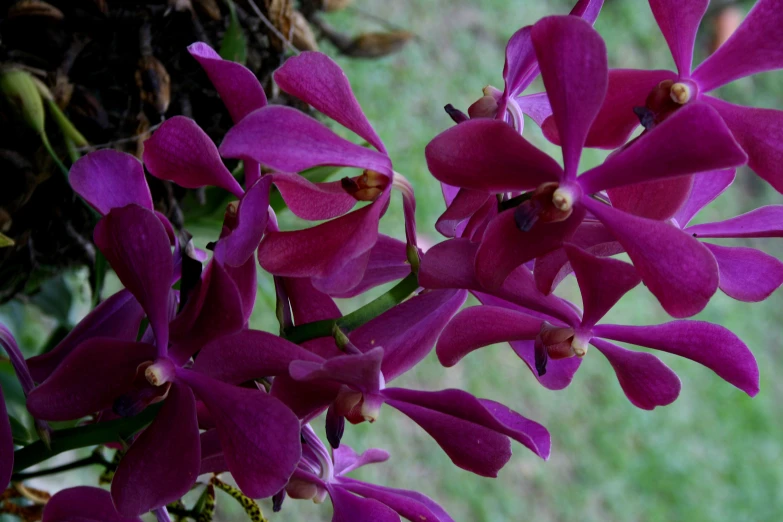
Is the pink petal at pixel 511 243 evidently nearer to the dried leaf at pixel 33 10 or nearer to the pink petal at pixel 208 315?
the pink petal at pixel 208 315

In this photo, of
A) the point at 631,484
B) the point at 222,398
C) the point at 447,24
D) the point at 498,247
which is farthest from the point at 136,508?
the point at 447,24

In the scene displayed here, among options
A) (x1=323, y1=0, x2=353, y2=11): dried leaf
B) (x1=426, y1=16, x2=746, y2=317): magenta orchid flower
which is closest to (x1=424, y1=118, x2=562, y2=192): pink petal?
(x1=426, y1=16, x2=746, y2=317): magenta orchid flower

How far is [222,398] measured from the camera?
0.30 metres

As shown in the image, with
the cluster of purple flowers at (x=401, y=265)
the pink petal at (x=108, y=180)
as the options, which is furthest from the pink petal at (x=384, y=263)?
the pink petal at (x=108, y=180)

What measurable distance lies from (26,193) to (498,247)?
33cm

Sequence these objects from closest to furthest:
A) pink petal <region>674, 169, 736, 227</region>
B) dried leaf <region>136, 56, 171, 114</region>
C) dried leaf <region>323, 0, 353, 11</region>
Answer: pink petal <region>674, 169, 736, 227</region>, dried leaf <region>136, 56, 171, 114</region>, dried leaf <region>323, 0, 353, 11</region>

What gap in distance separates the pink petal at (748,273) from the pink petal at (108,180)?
0.84 feet

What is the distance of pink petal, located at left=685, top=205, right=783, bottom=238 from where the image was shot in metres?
0.33

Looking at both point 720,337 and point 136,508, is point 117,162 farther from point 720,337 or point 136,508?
point 720,337

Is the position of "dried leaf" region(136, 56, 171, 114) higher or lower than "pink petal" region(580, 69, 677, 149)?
lower

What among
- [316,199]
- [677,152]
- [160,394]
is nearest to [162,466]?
[160,394]

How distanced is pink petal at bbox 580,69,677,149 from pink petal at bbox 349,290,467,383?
0.30ft

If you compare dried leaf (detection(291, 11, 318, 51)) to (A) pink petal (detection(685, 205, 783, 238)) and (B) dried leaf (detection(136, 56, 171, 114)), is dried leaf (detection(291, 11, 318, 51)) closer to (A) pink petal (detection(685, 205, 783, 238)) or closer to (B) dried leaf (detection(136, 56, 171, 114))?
(B) dried leaf (detection(136, 56, 171, 114))

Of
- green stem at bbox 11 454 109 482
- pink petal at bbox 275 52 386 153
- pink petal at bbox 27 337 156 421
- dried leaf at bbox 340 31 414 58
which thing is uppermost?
pink petal at bbox 275 52 386 153
